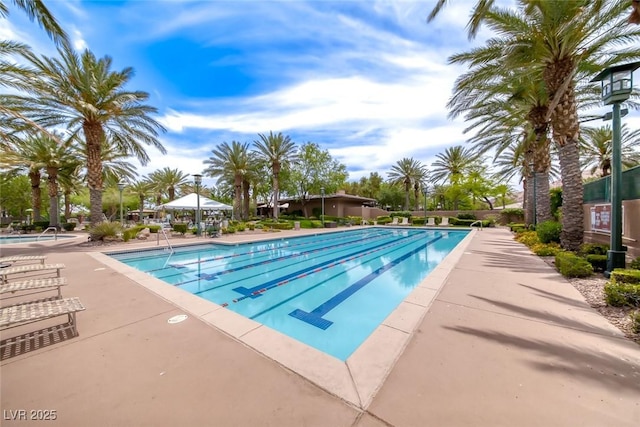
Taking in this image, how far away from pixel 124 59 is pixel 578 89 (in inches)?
840

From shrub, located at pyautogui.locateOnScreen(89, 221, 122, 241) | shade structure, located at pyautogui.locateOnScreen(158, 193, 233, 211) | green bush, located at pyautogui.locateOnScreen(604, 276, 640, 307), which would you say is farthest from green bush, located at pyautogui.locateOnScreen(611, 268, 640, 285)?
shade structure, located at pyautogui.locateOnScreen(158, 193, 233, 211)

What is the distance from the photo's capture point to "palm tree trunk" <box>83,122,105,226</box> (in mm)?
12961

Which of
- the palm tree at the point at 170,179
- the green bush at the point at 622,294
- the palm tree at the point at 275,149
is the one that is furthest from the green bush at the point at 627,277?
the palm tree at the point at 170,179

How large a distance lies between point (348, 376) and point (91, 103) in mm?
16918

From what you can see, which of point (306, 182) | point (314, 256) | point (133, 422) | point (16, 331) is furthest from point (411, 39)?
point (306, 182)

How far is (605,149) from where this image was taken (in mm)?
20531

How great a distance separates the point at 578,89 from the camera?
10.7 m

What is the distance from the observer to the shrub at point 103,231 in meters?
12.5

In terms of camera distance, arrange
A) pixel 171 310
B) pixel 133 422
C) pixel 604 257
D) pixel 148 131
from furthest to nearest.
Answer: pixel 148 131 → pixel 604 257 → pixel 171 310 → pixel 133 422

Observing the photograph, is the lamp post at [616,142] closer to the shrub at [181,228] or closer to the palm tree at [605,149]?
the palm tree at [605,149]

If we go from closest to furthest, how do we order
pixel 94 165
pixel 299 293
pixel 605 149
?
pixel 299 293, pixel 94 165, pixel 605 149

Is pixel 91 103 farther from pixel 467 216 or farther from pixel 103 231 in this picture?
pixel 467 216

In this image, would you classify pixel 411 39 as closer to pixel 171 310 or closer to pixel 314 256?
pixel 314 256

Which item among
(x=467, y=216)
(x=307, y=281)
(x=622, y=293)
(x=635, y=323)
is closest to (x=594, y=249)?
(x=622, y=293)
